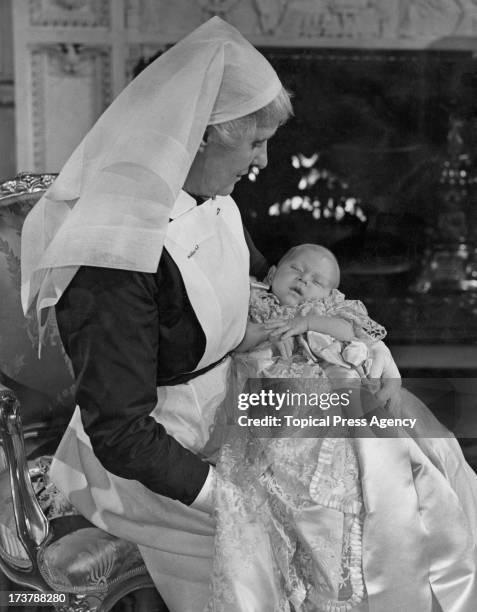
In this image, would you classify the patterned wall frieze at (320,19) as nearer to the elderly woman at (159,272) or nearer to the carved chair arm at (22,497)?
the elderly woman at (159,272)

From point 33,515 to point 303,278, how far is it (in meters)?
0.57

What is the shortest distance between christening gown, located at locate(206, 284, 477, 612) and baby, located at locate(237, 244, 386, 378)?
12 cm

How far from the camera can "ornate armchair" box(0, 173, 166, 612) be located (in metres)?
1.21

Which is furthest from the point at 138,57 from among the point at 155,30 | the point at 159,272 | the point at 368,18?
the point at 159,272

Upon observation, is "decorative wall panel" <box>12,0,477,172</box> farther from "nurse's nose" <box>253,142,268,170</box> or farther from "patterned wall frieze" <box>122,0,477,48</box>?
"nurse's nose" <box>253,142,268,170</box>

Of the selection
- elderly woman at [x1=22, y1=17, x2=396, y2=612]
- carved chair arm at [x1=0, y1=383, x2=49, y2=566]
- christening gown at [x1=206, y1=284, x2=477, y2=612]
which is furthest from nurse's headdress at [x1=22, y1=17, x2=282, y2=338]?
christening gown at [x1=206, y1=284, x2=477, y2=612]

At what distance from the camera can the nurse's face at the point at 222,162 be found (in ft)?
3.59

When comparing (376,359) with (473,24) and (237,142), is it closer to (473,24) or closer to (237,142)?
(237,142)

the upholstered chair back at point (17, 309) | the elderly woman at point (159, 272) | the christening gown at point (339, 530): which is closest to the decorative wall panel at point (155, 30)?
the upholstered chair back at point (17, 309)

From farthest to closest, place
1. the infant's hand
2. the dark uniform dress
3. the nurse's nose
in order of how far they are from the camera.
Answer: the infant's hand → the nurse's nose → the dark uniform dress

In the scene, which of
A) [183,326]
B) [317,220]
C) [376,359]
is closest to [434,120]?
[317,220]

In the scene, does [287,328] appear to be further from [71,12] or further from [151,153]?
[71,12]

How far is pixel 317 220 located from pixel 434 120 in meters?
0.28

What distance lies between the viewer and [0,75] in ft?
4.76
